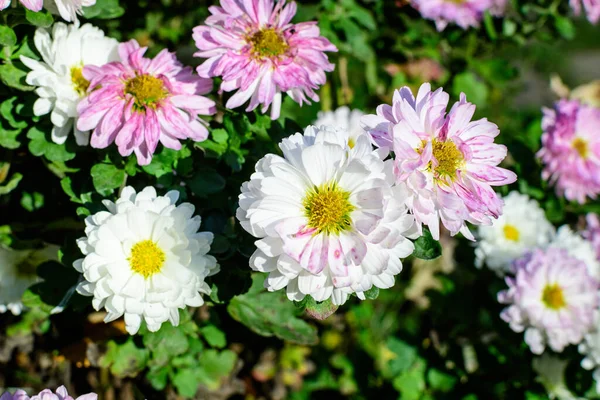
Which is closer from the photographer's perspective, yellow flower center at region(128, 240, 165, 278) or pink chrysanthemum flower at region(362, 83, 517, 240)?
pink chrysanthemum flower at region(362, 83, 517, 240)

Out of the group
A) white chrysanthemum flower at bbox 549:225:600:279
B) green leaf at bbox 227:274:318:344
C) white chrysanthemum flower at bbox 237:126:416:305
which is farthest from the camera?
white chrysanthemum flower at bbox 549:225:600:279

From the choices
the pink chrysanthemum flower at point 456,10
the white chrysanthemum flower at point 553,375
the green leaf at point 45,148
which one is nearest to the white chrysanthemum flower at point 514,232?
the white chrysanthemum flower at point 553,375

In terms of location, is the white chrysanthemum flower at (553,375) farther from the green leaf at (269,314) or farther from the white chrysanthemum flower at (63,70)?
the white chrysanthemum flower at (63,70)

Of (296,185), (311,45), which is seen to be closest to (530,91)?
(311,45)

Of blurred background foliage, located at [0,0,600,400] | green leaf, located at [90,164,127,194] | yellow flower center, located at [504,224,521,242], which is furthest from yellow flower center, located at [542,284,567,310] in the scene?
green leaf, located at [90,164,127,194]

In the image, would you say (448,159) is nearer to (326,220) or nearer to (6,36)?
(326,220)

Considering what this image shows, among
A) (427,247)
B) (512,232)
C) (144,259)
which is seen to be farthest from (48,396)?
(512,232)

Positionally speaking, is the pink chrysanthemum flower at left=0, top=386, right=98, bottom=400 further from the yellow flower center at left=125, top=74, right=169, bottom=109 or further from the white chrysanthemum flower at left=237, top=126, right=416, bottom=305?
the yellow flower center at left=125, top=74, right=169, bottom=109
